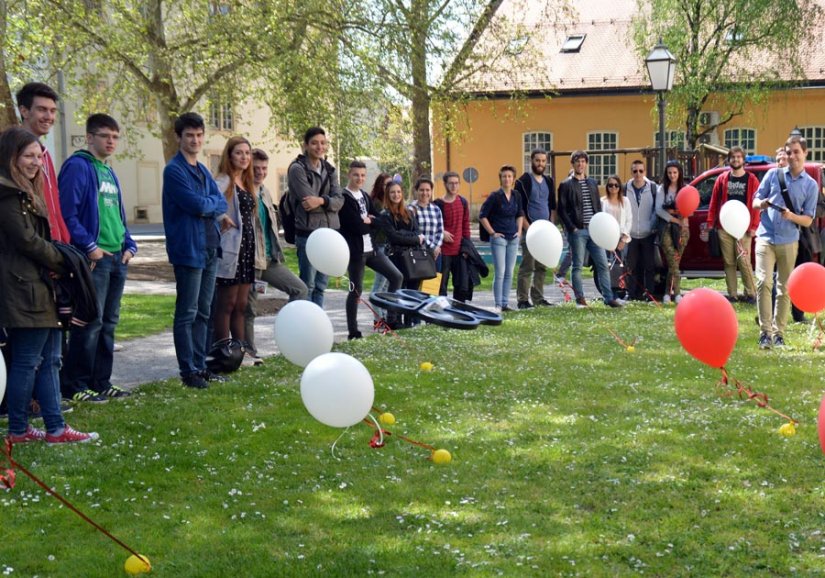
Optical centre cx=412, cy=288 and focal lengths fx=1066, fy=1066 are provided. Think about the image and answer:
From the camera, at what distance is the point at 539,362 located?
10.4 m

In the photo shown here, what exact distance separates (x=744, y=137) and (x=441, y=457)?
3945cm

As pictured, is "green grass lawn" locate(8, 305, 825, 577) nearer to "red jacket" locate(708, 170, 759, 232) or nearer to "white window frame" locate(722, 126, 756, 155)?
"red jacket" locate(708, 170, 759, 232)

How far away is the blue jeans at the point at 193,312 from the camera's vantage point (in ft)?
29.5

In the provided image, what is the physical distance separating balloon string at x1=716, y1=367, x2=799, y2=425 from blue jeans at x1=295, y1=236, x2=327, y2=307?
4323mm

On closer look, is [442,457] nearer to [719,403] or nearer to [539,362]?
[719,403]

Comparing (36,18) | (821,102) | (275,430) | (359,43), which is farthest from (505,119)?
(275,430)

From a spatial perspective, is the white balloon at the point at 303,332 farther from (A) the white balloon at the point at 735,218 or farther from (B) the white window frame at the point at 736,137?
(B) the white window frame at the point at 736,137

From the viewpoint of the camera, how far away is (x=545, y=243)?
12.8 m

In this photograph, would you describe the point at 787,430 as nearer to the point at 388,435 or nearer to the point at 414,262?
the point at 388,435

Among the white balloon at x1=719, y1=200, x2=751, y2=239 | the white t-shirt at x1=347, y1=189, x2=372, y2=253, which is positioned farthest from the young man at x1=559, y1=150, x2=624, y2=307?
the white t-shirt at x1=347, y1=189, x2=372, y2=253

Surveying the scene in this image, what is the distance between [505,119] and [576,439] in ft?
129

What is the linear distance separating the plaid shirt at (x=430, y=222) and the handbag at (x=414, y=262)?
1.25 feet

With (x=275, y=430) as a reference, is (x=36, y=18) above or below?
above

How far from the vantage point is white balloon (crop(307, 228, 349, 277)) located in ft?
34.2
